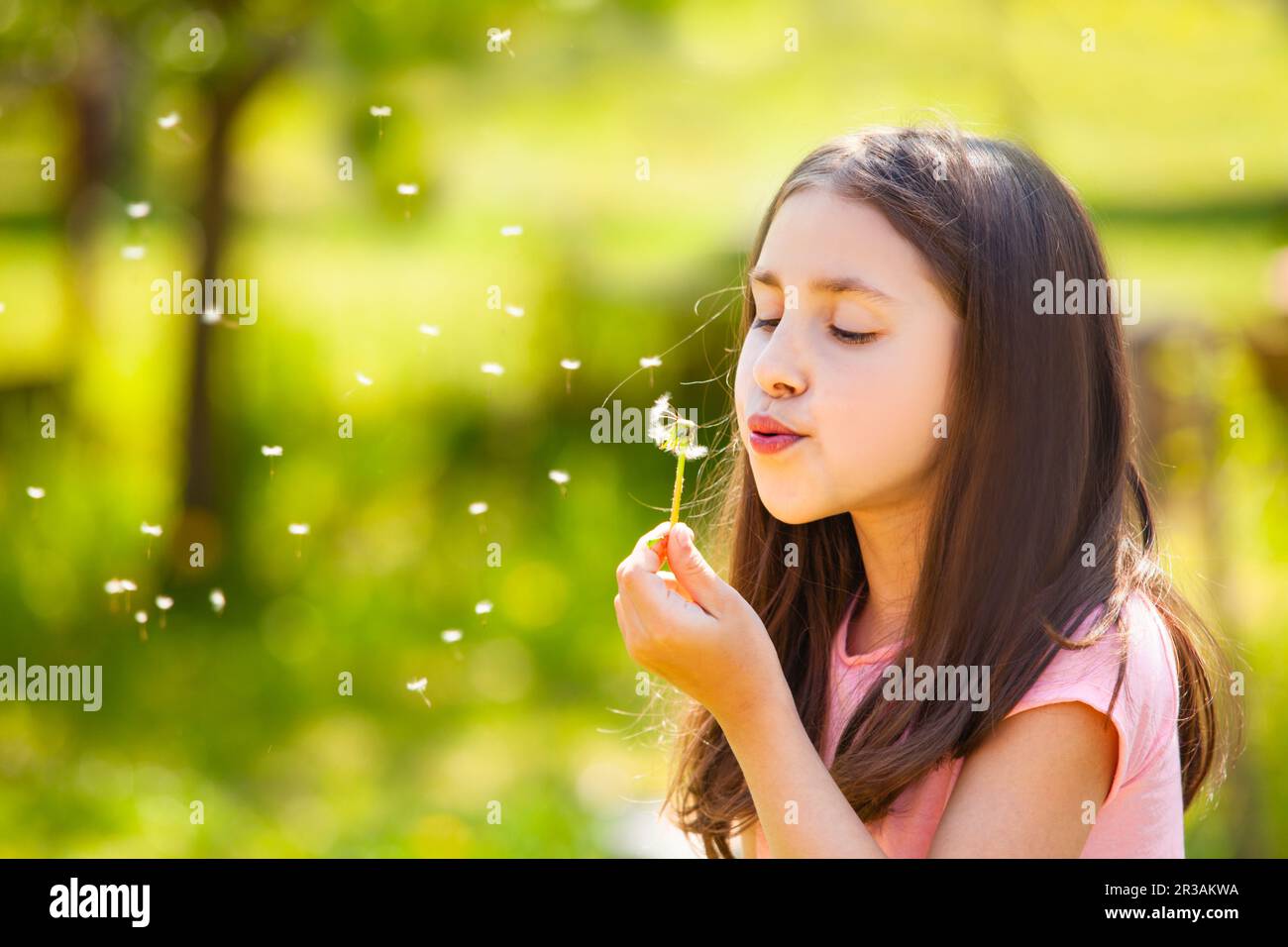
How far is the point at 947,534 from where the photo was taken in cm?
154

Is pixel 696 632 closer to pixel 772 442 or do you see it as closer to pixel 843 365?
pixel 772 442

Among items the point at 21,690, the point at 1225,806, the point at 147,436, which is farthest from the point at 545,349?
the point at 1225,806

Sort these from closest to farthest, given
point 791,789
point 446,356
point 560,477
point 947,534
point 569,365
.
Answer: point 791,789 < point 947,534 < point 569,365 < point 560,477 < point 446,356

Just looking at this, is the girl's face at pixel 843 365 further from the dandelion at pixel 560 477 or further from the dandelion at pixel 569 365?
the dandelion at pixel 560 477

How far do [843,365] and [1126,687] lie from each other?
45 cm

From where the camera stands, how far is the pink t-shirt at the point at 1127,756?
142 cm

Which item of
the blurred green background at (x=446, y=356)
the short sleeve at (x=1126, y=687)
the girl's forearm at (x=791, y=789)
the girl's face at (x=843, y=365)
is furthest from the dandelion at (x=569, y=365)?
the short sleeve at (x=1126, y=687)

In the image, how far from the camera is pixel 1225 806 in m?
3.10

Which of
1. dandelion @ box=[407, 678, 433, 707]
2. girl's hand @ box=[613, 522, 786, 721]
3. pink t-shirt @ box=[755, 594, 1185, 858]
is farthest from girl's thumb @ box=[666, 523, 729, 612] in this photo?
dandelion @ box=[407, 678, 433, 707]

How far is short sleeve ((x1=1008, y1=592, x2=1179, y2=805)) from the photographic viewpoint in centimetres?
141

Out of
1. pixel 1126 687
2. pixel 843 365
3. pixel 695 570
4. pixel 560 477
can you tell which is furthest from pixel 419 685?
pixel 1126 687

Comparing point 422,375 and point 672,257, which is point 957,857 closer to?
point 422,375

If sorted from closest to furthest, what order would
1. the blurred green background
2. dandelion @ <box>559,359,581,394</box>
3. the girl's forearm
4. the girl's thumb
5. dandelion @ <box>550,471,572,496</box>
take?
the girl's forearm
the girl's thumb
dandelion @ <box>559,359,581,394</box>
dandelion @ <box>550,471,572,496</box>
the blurred green background

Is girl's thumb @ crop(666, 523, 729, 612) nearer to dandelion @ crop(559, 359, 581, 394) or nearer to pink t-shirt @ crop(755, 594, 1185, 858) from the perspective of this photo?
pink t-shirt @ crop(755, 594, 1185, 858)
